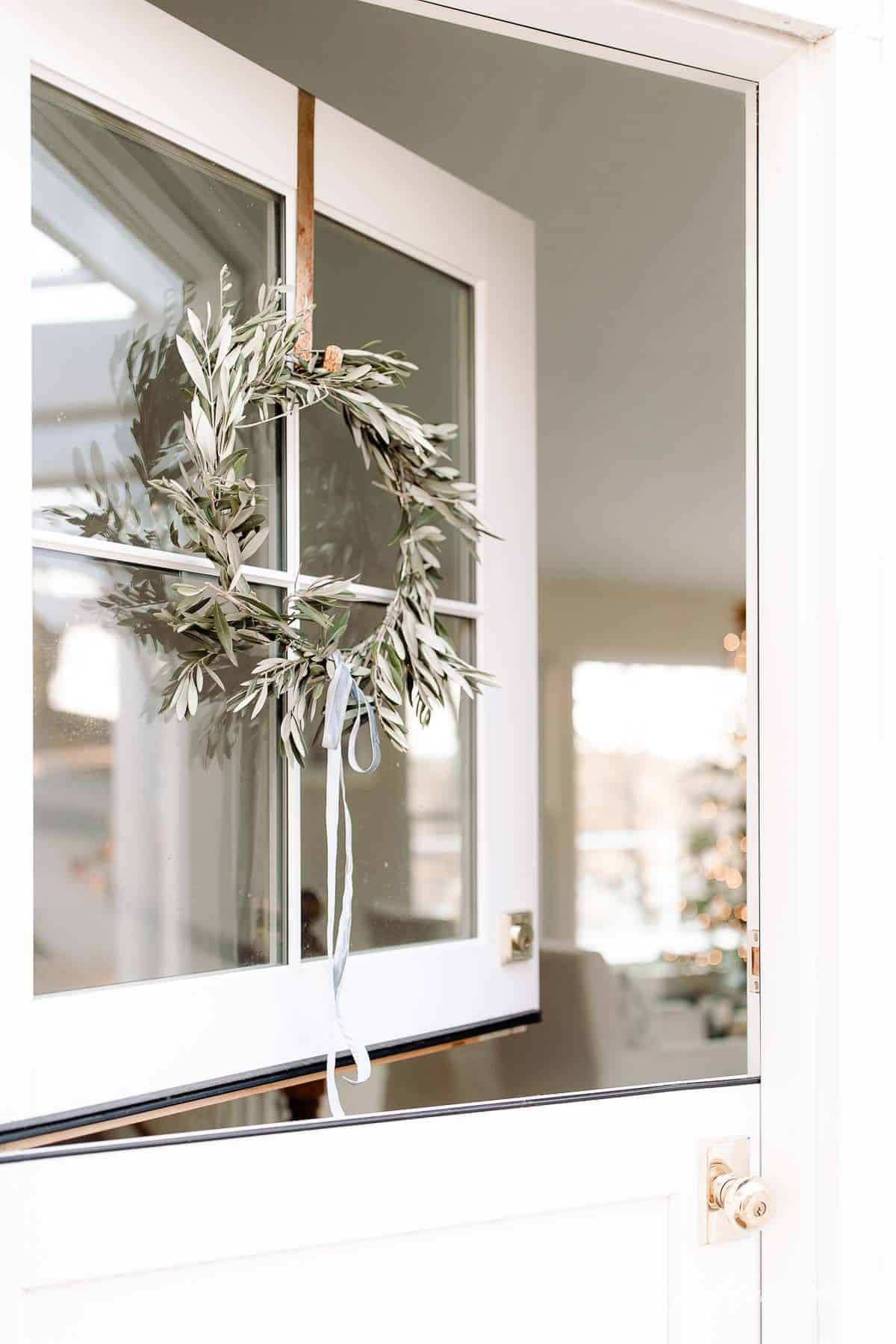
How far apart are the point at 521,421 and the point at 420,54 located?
93 centimetres

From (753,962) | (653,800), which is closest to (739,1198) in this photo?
(753,962)

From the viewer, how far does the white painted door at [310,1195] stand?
979 millimetres

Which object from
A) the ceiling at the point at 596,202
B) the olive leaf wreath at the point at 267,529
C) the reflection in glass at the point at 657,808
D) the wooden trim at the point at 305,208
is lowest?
the reflection in glass at the point at 657,808

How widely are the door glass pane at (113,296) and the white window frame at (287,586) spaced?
0.03 m

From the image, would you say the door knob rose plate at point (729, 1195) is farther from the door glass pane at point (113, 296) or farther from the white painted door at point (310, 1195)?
the door glass pane at point (113, 296)

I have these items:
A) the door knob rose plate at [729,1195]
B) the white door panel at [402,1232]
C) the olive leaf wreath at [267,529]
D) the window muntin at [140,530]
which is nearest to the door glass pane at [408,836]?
the window muntin at [140,530]

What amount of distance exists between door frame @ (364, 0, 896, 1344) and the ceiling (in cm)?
57

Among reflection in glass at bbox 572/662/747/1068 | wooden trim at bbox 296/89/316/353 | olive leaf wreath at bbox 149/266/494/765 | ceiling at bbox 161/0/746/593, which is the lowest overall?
reflection in glass at bbox 572/662/747/1068

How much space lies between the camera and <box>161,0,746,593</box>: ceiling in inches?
83.7

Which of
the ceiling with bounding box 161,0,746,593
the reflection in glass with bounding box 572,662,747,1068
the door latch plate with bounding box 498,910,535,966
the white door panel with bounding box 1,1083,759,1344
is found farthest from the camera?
the reflection in glass with bounding box 572,662,747,1068

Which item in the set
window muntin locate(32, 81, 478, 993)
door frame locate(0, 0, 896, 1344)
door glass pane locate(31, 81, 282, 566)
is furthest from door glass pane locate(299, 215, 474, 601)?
door frame locate(0, 0, 896, 1344)

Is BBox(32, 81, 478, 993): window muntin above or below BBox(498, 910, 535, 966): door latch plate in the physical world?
above

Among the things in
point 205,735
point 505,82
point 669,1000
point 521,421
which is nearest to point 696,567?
point 669,1000

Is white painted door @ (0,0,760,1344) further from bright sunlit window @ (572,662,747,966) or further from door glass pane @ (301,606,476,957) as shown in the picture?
bright sunlit window @ (572,662,747,966)
